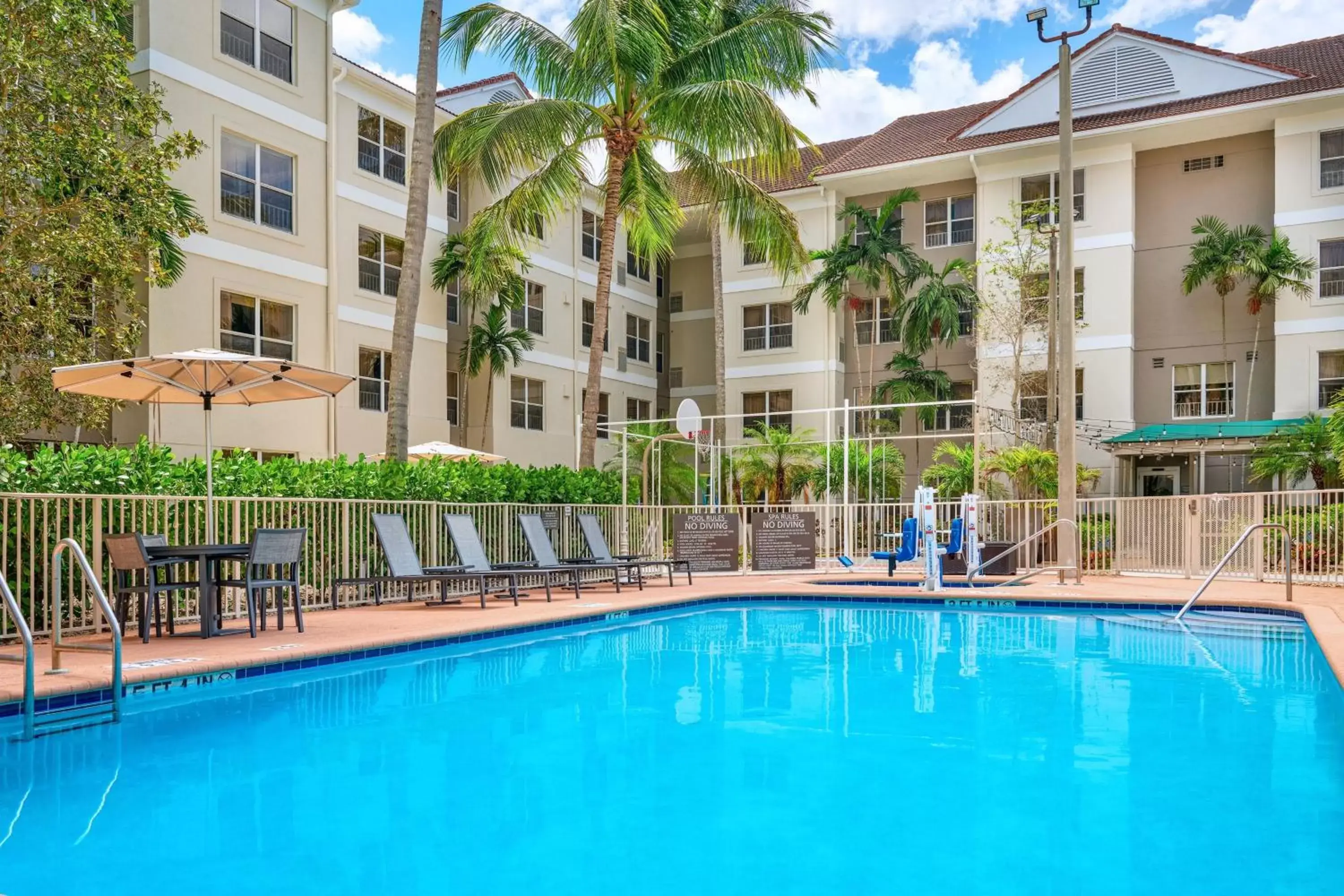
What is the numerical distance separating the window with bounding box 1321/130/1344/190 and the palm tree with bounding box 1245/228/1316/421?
1503 millimetres

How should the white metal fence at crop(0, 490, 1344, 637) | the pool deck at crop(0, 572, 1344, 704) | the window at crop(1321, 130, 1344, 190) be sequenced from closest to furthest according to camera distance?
the pool deck at crop(0, 572, 1344, 704) → the white metal fence at crop(0, 490, 1344, 637) → the window at crop(1321, 130, 1344, 190)

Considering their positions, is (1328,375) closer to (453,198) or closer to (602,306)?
(602,306)

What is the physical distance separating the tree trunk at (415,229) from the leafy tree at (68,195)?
2.82 m

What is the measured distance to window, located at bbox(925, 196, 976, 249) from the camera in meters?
28.6

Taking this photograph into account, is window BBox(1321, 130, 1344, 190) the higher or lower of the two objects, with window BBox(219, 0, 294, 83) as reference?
lower

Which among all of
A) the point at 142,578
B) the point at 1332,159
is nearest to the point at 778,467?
the point at 1332,159

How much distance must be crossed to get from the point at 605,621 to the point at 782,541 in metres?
6.24

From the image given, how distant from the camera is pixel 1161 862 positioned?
13.0 ft

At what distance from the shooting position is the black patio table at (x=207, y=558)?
27.7 ft

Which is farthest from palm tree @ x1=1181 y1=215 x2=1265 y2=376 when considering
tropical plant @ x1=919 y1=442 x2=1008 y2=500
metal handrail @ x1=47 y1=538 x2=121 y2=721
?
metal handrail @ x1=47 y1=538 x2=121 y2=721

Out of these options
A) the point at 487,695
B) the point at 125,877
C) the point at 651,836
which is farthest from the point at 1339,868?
the point at 487,695

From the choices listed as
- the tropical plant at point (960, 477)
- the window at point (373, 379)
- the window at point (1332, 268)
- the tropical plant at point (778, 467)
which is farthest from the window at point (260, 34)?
the window at point (1332, 268)

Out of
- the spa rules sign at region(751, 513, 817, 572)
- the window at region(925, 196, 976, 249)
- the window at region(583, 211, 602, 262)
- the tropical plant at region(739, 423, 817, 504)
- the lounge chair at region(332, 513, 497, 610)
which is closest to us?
the lounge chair at region(332, 513, 497, 610)

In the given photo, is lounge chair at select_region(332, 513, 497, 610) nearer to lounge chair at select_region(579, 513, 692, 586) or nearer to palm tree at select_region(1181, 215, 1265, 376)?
lounge chair at select_region(579, 513, 692, 586)
